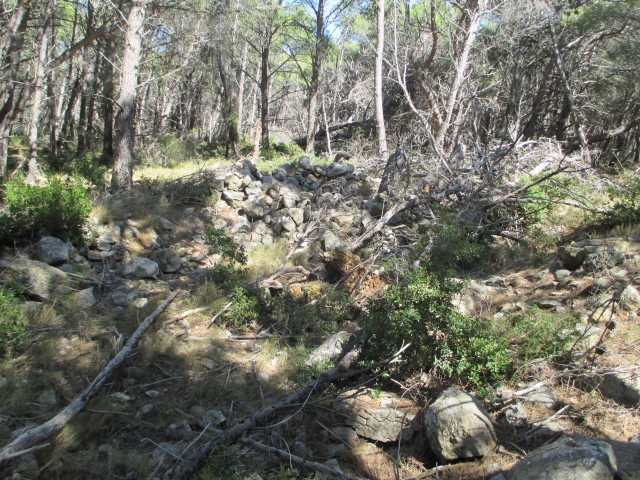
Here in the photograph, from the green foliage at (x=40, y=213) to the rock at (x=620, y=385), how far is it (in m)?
6.22

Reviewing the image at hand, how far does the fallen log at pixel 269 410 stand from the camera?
2.87 m

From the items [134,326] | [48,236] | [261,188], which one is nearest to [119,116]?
[261,188]

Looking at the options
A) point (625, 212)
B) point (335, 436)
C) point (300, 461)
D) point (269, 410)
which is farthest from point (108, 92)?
point (300, 461)

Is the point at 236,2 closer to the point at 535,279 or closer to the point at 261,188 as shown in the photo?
the point at 261,188

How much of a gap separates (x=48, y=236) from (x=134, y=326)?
7.42 feet

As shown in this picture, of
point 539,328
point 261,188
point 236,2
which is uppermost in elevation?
point 236,2

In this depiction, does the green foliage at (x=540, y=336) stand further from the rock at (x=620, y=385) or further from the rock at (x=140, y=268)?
the rock at (x=140, y=268)

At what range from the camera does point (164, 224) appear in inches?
302

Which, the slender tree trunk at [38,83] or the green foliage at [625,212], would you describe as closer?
the green foliage at [625,212]

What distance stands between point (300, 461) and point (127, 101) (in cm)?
826

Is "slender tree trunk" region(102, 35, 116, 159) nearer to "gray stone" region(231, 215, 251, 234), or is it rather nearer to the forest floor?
"gray stone" region(231, 215, 251, 234)

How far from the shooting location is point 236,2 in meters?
15.8

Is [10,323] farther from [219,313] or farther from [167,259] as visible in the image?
[167,259]

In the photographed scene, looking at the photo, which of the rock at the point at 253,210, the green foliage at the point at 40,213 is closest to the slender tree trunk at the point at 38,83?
the green foliage at the point at 40,213
